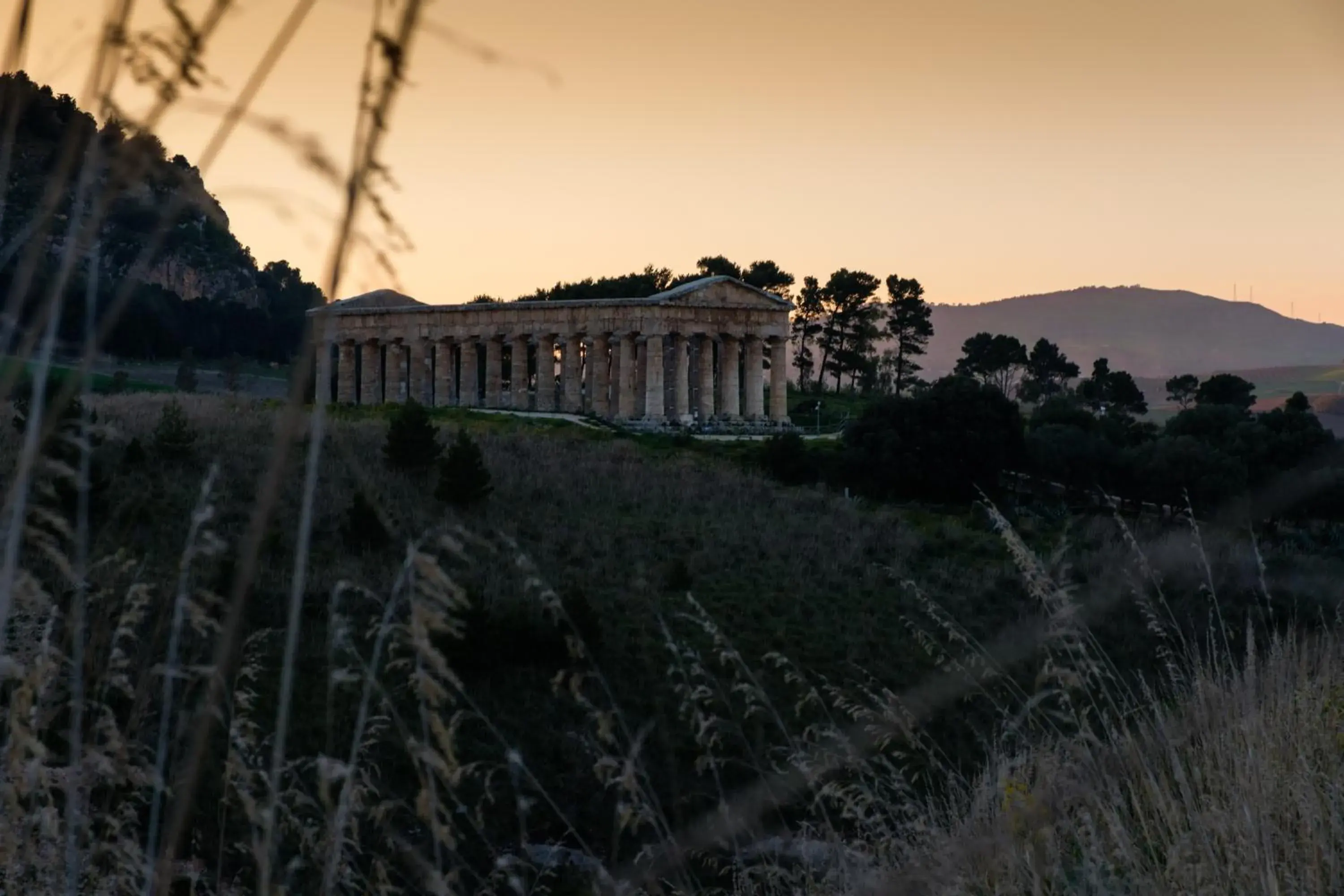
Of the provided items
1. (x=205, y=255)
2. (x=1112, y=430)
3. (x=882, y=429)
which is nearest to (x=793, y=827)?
(x=882, y=429)

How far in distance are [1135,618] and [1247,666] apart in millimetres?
21727

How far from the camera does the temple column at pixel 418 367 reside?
6050 centimetres

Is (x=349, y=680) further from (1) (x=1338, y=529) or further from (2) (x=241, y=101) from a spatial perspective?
(1) (x=1338, y=529)

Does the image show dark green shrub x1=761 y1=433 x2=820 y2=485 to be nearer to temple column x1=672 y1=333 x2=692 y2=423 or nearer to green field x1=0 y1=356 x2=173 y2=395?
temple column x1=672 y1=333 x2=692 y2=423

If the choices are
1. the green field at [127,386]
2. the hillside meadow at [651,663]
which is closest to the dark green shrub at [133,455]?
the hillside meadow at [651,663]

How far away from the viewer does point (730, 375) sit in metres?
56.4

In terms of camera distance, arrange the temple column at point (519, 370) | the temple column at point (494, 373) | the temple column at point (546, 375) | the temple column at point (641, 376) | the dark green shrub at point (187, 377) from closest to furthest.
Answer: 1. the dark green shrub at point (187, 377)
2. the temple column at point (641, 376)
3. the temple column at point (546, 375)
4. the temple column at point (519, 370)
5. the temple column at point (494, 373)

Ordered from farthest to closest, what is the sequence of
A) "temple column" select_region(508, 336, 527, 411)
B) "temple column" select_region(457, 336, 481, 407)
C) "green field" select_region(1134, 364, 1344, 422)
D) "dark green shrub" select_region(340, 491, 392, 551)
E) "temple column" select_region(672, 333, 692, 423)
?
"green field" select_region(1134, 364, 1344, 422) < "temple column" select_region(457, 336, 481, 407) < "temple column" select_region(508, 336, 527, 411) < "temple column" select_region(672, 333, 692, 423) < "dark green shrub" select_region(340, 491, 392, 551)

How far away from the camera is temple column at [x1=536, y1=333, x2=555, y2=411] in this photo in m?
56.5

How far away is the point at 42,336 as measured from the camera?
2424 mm

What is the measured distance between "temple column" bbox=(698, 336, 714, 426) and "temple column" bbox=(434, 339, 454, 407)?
36.9ft

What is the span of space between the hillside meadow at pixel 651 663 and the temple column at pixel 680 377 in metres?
7.83

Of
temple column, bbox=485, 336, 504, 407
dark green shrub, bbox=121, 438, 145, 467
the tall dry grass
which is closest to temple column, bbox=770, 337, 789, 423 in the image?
temple column, bbox=485, 336, 504, 407

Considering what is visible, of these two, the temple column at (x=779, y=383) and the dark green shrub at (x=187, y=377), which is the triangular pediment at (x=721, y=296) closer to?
the temple column at (x=779, y=383)
